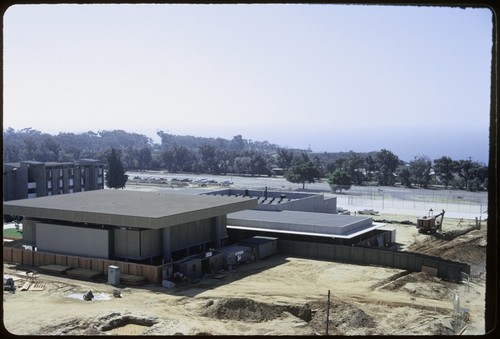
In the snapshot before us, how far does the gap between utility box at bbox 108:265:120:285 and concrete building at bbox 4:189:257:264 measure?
2.09m

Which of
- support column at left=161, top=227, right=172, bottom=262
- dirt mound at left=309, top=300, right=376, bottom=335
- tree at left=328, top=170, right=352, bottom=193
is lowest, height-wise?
dirt mound at left=309, top=300, right=376, bottom=335

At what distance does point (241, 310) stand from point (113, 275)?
243 inches

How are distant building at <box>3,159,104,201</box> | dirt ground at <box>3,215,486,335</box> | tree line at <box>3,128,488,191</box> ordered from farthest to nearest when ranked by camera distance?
1. tree line at <box>3,128,488,191</box>
2. distant building at <box>3,159,104,201</box>
3. dirt ground at <box>3,215,486,335</box>

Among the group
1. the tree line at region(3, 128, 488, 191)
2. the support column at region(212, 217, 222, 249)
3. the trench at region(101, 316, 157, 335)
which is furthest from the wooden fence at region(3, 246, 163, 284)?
the tree line at region(3, 128, 488, 191)

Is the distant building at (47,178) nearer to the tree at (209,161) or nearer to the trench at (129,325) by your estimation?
the trench at (129,325)

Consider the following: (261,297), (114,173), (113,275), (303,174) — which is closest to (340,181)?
(303,174)

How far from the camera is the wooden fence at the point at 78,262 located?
944 inches

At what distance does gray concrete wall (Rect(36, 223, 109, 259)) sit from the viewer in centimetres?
2617

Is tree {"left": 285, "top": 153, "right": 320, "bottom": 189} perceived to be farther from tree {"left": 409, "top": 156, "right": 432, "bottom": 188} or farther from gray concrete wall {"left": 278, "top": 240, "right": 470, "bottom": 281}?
gray concrete wall {"left": 278, "top": 240, "right": 470, "bottom": 281}

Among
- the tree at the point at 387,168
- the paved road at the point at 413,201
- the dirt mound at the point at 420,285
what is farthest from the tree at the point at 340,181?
the dirt mound at the point at 420,285

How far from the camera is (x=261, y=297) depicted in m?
21.4

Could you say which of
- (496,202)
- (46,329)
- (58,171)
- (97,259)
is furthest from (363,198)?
(496,202)

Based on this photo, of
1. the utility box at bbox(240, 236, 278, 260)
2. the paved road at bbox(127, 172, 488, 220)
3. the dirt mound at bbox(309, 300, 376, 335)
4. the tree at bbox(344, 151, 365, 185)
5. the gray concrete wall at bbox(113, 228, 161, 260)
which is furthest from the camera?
the tree at bbox(344, 151, 365, 185)

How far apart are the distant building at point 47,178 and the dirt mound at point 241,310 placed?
2903cm
